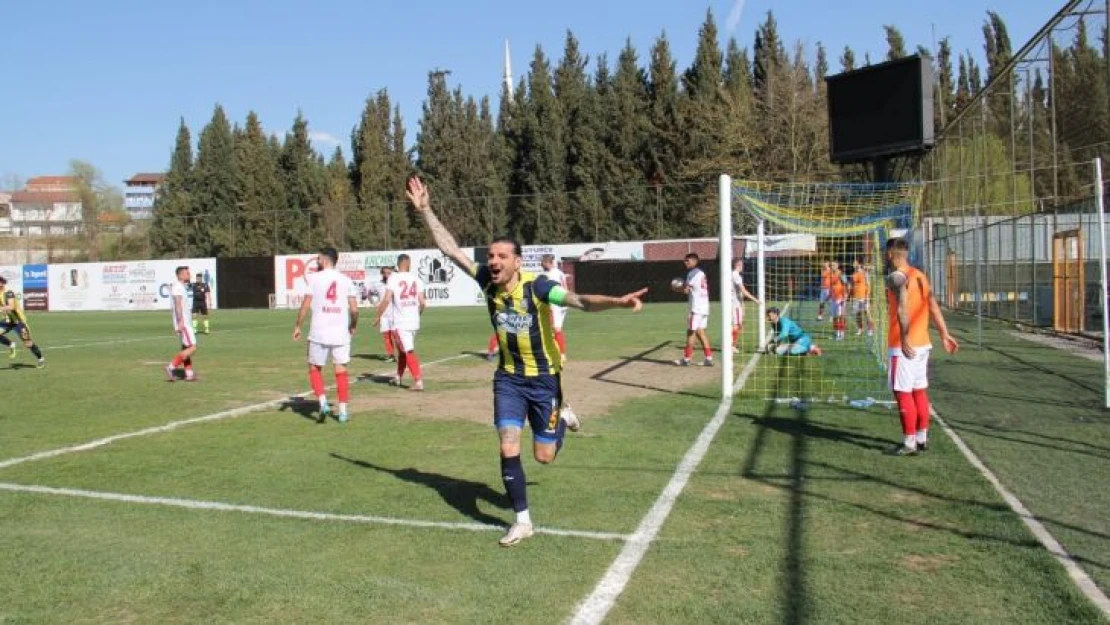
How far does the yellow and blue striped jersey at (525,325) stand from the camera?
582cm

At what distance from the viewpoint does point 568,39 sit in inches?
2459

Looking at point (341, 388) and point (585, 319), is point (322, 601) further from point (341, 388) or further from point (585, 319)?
point (585, 319)

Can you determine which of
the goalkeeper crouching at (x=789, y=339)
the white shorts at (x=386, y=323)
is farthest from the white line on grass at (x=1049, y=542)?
the white shorts at (x=386, y=323)

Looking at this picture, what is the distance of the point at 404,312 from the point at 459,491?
6876 millimetres

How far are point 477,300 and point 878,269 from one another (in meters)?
31.7

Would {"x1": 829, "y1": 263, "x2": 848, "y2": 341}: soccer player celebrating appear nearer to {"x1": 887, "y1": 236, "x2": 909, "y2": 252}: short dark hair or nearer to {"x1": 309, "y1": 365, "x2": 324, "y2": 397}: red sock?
{"x1": 887, "y1": 236, "x2": 909, "y2": 252}: short dark hair

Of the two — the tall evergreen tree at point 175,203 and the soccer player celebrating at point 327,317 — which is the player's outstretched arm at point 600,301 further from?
the tall evergreen tree at point 175,203

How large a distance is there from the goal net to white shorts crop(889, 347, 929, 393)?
8.81 ft

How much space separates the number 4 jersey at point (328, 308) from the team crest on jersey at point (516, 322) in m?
5.08

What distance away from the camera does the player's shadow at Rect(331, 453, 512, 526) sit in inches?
244

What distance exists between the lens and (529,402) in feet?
19.5

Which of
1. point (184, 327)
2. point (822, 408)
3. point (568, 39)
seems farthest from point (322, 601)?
point (568, 39)

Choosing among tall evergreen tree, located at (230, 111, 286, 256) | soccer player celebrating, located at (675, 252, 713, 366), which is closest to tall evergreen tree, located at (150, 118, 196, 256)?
tall evergreen tree, located at (230, 111, 286, 256)

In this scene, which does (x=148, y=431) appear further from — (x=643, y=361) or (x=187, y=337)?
(x=643, y=361)
